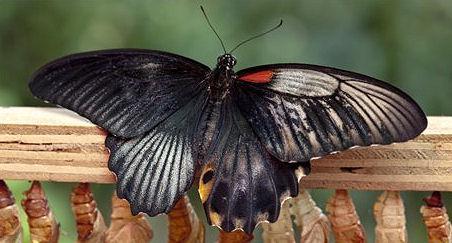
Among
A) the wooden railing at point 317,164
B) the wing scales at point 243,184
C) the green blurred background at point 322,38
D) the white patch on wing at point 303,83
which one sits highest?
the green blurred background at point 322,38

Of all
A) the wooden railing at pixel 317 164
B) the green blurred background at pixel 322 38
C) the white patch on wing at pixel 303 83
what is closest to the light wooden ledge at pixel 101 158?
the wooden railing at pixel 317 164

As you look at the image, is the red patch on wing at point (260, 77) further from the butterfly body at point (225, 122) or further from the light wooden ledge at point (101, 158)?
the light wooden ledge at point (101, 158)

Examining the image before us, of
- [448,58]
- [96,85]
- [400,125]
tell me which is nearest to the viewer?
[400,125]

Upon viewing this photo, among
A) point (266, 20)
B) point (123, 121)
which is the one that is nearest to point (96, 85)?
point (123, 121)

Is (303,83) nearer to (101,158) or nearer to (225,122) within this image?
(225,122)

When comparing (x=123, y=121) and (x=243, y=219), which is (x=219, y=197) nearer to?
(x=243, y=219)

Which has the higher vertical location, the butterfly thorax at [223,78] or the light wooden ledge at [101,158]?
the butterfly thorax at [223,78]
